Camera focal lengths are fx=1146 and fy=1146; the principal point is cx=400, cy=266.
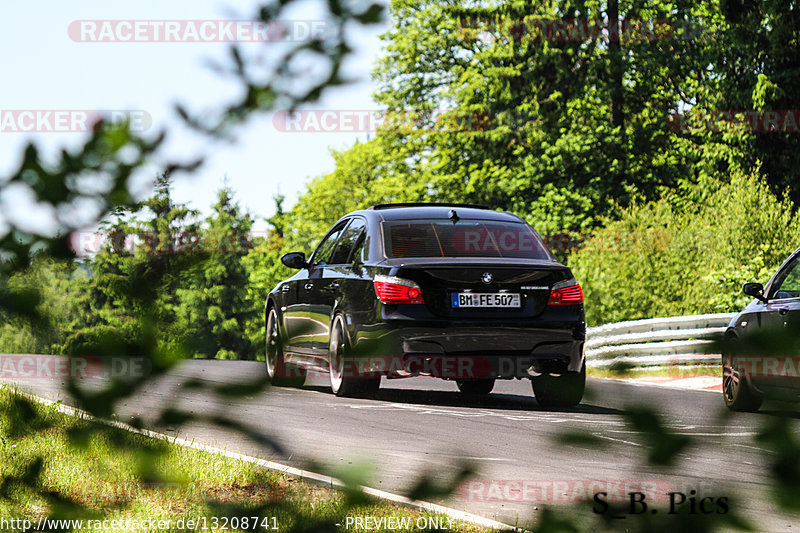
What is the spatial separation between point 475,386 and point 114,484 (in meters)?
11.8

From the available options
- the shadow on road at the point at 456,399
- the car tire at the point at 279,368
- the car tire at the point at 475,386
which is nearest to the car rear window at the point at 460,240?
the shadow on road at the point at 456,399

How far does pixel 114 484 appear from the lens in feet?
6.40

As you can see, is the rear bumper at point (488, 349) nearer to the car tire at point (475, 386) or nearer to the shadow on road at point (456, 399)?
the shadow on road at point (456, 399)

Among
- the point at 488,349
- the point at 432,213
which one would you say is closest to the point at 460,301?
the point at 488,349

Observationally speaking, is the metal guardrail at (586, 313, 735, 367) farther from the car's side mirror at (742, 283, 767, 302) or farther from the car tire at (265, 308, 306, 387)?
the car tire at (265, 308, 306, 387)

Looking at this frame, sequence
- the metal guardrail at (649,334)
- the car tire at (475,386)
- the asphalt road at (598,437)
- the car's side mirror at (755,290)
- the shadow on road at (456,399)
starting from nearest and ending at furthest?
1. the asphalt road at (598,437)
2. the car's side mirror at (755,290)
3. the shadow on road at (456,399)
4. the metal guardrail at (649,334)
5. the car tire at (475,386)

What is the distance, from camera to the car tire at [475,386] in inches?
529

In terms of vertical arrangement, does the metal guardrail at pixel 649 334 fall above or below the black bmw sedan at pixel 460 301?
below

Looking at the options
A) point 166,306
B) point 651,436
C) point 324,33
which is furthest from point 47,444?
point 651,436

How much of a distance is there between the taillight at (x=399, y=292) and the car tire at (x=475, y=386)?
366 centimetres

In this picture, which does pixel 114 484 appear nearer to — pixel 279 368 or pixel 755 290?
pixel 279 368

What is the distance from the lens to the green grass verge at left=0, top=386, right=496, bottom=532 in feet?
6.09

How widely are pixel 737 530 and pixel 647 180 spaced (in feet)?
120

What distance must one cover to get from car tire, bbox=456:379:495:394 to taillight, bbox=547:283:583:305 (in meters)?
3.27
